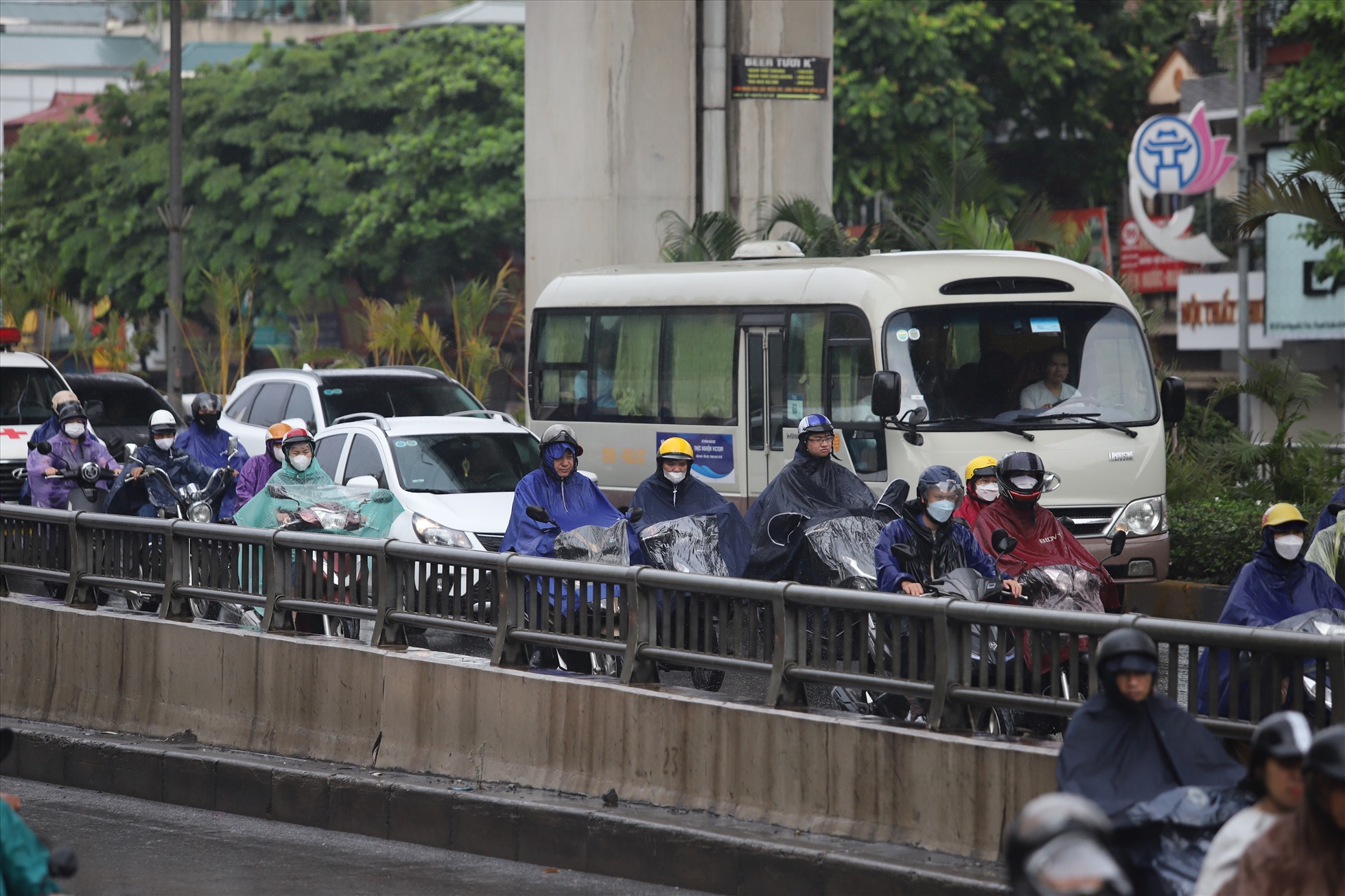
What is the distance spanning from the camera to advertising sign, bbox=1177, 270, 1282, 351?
42156mm

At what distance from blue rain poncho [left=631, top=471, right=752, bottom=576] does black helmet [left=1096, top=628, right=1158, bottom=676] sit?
18.0ft

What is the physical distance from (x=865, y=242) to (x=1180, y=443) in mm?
3642

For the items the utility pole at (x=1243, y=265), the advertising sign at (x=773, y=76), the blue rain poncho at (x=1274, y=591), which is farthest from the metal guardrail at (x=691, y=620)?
the utility pole at (x=1243, y=265)

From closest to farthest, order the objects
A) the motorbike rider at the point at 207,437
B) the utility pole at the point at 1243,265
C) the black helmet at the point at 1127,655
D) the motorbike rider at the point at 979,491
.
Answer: the black helmet at the point at 1127,655 < the motorbike rider at the point at 979,491 < the motorbike rider at the point at 207,437 < the utility pole at the point at 1243,265

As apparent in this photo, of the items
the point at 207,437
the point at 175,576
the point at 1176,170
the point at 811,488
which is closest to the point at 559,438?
the point at 811,488

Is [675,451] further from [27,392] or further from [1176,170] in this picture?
[1176,170]

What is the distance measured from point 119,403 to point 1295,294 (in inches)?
1077

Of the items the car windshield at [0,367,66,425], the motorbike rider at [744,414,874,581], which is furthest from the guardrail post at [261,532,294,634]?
the car windshield at [0,367,66,425]

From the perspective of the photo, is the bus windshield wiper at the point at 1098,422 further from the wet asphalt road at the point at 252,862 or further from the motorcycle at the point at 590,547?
the wet asphalt road at the point at 252,862

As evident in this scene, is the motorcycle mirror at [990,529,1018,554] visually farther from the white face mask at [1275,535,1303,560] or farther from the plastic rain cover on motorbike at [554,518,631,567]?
the plastic rain cover on motorbike at [554,518,631,567]

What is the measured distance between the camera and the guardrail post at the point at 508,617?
8797mm

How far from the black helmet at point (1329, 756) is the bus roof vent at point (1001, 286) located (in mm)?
10232

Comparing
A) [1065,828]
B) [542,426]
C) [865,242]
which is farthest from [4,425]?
[1065,828]

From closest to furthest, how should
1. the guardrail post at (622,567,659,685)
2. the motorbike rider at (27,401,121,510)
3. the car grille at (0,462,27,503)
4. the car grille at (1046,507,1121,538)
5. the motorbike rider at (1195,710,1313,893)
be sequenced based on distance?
the motorbike rider at (1195,710,1313,893) → the guardrail post at (622,567,659,685) → the car grille at (1046,507,1121,538) → the motorbike rider at (27,401,121,510) → the car grille at (0,462,27,503)
